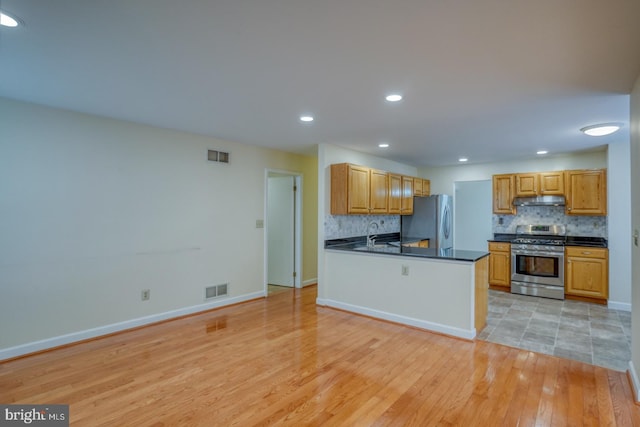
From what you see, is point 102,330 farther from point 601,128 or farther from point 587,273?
point 587,273

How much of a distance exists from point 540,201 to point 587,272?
4.43ft

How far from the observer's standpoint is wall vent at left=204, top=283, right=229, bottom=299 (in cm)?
465

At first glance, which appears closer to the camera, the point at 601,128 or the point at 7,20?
the point at 7,20

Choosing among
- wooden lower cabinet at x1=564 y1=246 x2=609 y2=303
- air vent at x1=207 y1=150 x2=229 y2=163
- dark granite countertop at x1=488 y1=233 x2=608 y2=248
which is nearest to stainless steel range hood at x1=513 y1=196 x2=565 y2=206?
dark granite countertop at x1=488 y1=233 x2=608 y2=248

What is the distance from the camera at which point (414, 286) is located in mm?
4008

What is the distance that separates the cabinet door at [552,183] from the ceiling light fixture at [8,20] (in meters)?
6.81

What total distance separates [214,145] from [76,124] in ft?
5.34

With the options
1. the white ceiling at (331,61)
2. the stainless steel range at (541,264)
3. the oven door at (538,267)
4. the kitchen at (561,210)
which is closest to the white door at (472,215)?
the kitchen at (561,210)

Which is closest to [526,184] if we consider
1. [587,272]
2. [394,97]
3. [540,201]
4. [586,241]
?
[540,201]

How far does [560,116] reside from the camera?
3418mm

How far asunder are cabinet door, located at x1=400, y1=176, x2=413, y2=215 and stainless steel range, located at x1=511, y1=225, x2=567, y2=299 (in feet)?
6.17

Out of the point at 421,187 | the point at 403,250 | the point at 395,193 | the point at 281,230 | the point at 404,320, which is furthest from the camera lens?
the point at 421,187

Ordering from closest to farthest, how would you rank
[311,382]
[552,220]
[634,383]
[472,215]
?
[634,383], [311,382], [552,220], [472,215]

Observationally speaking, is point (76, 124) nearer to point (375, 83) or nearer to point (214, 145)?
point (214, 145)
